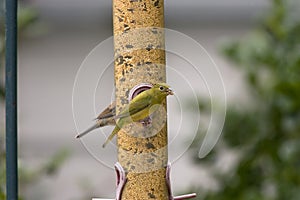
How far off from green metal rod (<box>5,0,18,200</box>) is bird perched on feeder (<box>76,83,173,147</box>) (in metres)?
0.15

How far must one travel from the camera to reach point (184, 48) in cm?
215

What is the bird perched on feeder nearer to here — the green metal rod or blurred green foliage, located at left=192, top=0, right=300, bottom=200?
the green metal rod

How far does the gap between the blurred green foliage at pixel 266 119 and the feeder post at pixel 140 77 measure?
4.37ft

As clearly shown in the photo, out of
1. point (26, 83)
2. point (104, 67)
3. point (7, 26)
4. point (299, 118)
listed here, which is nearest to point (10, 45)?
point (7, 26)

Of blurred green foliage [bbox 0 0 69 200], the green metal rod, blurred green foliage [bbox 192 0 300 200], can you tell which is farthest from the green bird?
blurred green foliage [bbox 192 0 300 200]

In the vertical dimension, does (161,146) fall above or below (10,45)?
below

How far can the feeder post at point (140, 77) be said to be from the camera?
2090 millimetres

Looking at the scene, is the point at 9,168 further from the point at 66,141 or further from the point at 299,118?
the point at 66,141

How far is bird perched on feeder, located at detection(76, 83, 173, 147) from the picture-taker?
1.96 m

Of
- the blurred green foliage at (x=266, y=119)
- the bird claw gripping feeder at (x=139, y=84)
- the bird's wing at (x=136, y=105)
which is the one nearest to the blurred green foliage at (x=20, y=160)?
the blurred green foliage at (x=266, y=119)

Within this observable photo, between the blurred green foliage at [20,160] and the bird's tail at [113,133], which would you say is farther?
the blurred green foliage at [20,160]

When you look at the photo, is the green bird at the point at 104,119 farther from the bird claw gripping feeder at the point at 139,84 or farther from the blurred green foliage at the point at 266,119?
the blurred green foliage at the point at 266,119

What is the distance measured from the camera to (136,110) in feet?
6.50

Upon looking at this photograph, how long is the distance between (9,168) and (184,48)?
20.5 inches
